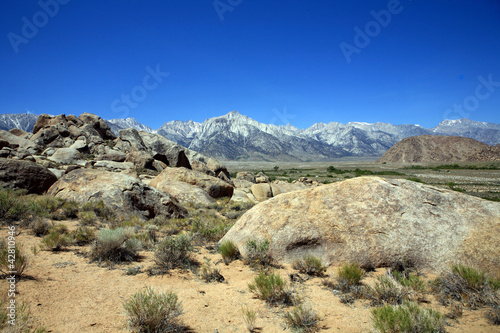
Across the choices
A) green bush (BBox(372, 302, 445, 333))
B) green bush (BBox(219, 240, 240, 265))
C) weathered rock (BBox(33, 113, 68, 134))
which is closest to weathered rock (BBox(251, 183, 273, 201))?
green bush (BBox(219, 240, 240, 265))

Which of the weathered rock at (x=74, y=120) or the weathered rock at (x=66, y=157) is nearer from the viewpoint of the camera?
the weathered rock at (x=66, y=157)

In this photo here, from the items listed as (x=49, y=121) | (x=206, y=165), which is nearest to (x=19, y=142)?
(x=49, y=121)

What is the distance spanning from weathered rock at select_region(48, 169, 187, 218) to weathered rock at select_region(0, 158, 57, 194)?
0.93 metres

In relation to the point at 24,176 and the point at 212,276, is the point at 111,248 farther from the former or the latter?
the point at 24,176

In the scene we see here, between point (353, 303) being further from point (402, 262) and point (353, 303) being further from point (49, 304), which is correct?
point (49, 304)

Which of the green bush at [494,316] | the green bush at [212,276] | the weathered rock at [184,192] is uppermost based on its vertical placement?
the weathered rock at [184,192]

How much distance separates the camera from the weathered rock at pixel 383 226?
17.7 ft

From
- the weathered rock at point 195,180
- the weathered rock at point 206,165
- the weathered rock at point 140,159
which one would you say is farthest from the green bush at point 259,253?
the weathered rock at point 140,159

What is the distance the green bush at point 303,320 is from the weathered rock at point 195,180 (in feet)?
46.8

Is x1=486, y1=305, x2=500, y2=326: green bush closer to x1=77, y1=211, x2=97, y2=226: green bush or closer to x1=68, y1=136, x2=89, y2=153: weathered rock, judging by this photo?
x1=77, y1=211, x2=97, y2=226: green bush

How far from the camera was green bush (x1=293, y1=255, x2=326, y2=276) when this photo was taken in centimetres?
554

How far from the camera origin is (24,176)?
36.2 ft

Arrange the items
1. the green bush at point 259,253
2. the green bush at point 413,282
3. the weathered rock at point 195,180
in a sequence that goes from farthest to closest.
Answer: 1. the weathered rock at point 195,180
2. the green bush at point 259,253
3. the green bush at point 413,282

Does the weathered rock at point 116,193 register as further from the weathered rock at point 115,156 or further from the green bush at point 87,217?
the weathered rock at point 115,156
